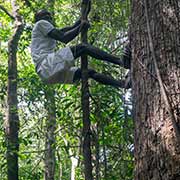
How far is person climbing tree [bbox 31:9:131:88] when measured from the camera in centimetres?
396

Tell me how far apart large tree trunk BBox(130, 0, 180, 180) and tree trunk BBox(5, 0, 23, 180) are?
395 centimetres

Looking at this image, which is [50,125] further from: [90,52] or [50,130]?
[90,52]

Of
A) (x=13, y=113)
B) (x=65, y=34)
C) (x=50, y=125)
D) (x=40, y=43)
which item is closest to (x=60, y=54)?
(x=65, y=34)

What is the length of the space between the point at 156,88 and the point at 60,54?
7.29ft

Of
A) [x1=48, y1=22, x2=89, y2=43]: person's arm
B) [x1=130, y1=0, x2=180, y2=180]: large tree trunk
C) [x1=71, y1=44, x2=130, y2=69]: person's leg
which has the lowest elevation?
[x1=130, y1=0, x2=180, y2=180]: large tree trunk

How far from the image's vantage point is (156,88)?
2039mm

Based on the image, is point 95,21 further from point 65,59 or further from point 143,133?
point 143,133

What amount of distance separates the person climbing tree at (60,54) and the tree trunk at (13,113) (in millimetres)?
1917

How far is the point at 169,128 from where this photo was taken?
74.5 inches

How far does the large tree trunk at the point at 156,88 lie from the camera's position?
1.87m

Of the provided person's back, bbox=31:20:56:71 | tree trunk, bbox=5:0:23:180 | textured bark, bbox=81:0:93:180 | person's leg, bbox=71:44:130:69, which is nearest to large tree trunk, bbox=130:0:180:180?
textured bark, bbox=81:0:93:180

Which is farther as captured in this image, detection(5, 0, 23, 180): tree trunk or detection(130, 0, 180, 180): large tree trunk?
detection(5, 0, 23, 180): tree trunk

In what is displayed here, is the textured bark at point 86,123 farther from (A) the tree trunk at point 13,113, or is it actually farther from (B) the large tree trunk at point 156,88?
(A) the tree trunk at point 13,113

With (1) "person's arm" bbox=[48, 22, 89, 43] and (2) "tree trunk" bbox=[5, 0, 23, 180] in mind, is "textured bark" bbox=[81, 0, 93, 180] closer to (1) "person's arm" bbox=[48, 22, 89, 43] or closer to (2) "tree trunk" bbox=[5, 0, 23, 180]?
(1) "person's arm" bbox=[48, 22, 89, 43]
